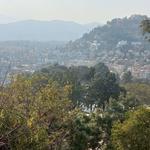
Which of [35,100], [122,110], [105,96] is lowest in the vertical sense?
[105,96]

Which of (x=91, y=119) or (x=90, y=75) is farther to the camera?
(x=90, y=75)

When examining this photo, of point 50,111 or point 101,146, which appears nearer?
point 50,111

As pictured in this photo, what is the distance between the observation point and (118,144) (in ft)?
76.2

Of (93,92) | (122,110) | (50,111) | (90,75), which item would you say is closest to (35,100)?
(50,111)

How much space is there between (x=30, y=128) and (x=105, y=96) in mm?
43280

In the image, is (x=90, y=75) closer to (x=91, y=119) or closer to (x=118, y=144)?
(x=91, y=119)

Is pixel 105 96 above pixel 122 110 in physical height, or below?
below

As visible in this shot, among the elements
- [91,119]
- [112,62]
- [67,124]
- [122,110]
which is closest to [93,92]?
[122,110]

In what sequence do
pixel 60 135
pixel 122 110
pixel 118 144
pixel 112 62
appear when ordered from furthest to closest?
1. pixel 112 62
2. pixel 122 110
3. pixel 118 144
4. pixel 60 135

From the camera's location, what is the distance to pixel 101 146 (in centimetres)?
2825

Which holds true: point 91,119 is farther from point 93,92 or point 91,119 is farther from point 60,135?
point 93,92

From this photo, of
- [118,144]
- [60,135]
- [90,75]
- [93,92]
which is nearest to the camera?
[60,135]

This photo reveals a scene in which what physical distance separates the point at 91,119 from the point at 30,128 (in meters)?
12.7

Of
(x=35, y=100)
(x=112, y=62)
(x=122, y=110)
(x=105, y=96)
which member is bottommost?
(x=112, y=62)
